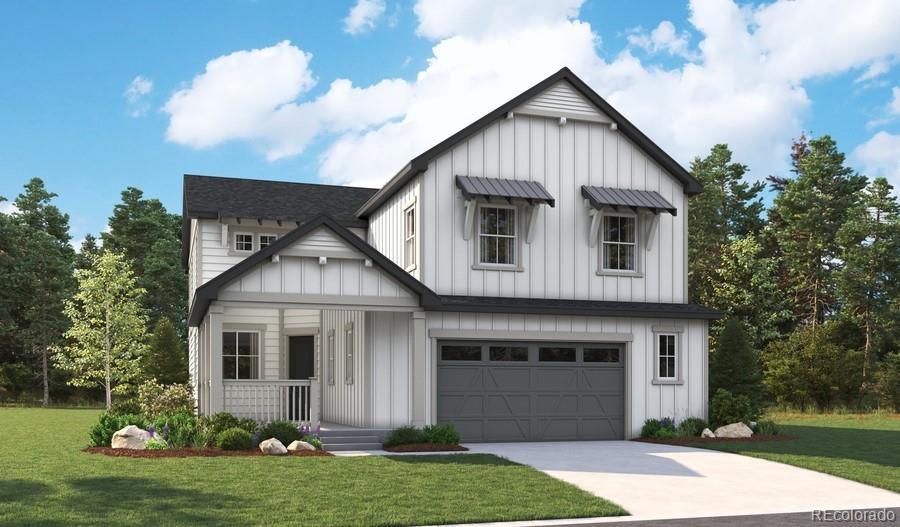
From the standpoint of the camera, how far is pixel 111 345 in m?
43.9

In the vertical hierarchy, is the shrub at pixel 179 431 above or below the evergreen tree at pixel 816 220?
below

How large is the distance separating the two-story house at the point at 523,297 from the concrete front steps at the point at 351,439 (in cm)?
70

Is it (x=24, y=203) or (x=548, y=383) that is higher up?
(x=24, y=203)

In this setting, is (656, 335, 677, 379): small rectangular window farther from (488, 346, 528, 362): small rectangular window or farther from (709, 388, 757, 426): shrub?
(488, 346, 528, 362): small rectangular window

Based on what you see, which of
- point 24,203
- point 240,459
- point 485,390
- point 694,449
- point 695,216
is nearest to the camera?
point 240,459

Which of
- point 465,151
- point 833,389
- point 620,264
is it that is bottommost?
point 833,389

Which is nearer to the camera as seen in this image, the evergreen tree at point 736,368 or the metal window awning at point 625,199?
the metal window awning at point 625,199

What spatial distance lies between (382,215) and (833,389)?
2205 centimetres

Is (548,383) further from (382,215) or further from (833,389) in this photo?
(833,389)

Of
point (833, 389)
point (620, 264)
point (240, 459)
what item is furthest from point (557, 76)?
point (833, 389)

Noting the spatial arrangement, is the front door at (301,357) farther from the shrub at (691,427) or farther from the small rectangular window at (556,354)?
the shrub at (691,427)

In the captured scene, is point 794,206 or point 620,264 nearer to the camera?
point 620,264

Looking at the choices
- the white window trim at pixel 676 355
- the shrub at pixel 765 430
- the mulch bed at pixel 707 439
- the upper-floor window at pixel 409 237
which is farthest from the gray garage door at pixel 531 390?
the shrub at pixel 765 430

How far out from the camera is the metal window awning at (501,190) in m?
20.5
